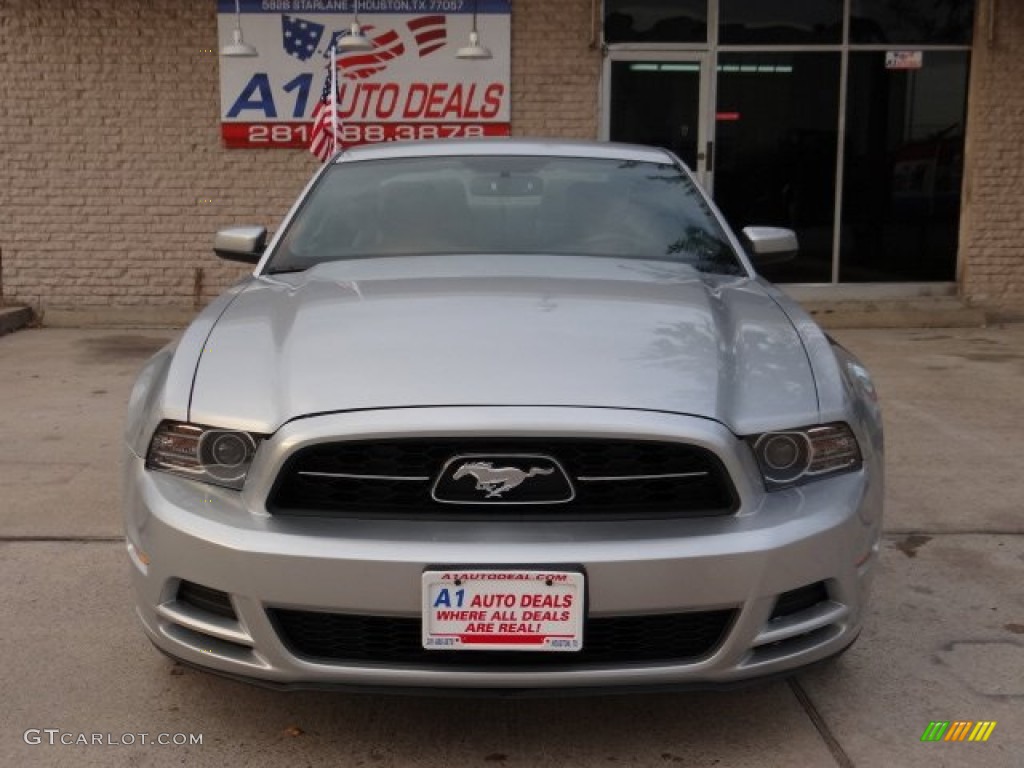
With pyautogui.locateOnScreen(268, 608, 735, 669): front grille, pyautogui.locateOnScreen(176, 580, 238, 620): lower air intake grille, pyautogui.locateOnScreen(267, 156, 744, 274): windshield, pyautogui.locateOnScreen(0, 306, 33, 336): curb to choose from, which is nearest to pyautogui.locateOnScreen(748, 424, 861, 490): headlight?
pyautogui.locateOnScreen(268, 608, 735, 669): front grille

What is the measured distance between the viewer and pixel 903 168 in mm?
10336

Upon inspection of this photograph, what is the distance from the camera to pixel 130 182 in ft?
33.5

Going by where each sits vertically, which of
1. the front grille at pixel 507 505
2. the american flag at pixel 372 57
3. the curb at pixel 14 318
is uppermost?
the american flag at pixel 372 57

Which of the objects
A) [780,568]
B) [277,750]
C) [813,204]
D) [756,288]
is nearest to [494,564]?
[780,568]

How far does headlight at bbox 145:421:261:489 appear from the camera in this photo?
2592 mm

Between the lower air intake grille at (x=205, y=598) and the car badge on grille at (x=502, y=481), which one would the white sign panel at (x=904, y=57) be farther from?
the lower air intake grille at (x=205, y=598)

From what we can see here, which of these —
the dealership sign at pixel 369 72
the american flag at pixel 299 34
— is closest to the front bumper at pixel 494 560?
the dealership sign at pixel 369 72

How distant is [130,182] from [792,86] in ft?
20.1

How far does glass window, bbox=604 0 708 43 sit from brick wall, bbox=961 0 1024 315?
2.52m

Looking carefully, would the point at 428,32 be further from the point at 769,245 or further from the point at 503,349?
the point at 503,349

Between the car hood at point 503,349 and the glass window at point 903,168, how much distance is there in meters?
7.52

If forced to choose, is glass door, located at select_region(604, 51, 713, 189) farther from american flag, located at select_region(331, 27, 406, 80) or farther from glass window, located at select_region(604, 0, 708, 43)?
american flag, located at select_region(331, 27, 406, 80)

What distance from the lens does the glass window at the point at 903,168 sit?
400 inches

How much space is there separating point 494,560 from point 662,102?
8447 mm
